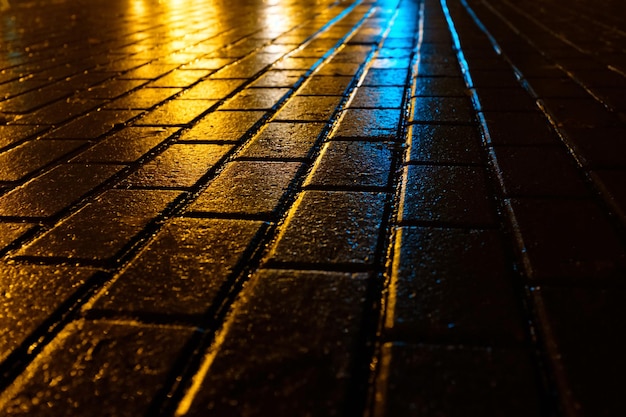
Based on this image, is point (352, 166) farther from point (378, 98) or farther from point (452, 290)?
point (378, 98)

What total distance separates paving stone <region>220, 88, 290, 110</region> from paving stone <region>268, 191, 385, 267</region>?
1.29m

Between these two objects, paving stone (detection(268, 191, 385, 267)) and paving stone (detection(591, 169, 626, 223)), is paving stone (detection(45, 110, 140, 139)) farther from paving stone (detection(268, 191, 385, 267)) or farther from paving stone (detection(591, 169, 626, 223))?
paving stone (detection(591, 169, 626, 223))

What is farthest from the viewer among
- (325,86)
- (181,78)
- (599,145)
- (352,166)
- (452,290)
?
(181,78)

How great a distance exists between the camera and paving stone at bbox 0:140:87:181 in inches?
83.4

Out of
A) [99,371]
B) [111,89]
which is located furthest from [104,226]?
[111,89]

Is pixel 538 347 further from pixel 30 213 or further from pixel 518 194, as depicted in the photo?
pixel 30 213

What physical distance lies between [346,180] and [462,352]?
0.97 m

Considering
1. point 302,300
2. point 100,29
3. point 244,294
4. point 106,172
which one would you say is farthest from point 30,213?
point 100,29

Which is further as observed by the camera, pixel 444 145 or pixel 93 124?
pixel 93 124

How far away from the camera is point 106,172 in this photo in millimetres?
2066

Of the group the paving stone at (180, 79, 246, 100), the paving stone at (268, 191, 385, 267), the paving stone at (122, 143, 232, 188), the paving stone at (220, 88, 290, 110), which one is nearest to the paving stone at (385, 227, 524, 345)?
the paving stone at (268, 191, 385, 267)

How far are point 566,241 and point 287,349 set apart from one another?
36.3 inches

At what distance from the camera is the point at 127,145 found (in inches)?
93.6

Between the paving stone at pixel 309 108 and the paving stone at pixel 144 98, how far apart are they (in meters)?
0.89
